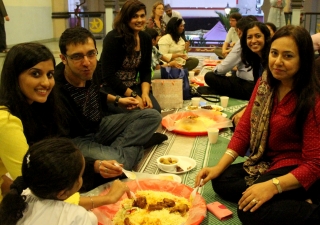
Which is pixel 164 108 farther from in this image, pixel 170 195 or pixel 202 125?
pixel 170 195

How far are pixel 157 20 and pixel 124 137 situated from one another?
3.54 m

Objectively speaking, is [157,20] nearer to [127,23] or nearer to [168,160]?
[127,23]

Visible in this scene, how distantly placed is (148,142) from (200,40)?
7.32 m

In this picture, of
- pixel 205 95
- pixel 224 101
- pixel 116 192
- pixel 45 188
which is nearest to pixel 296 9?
pixel 205 95

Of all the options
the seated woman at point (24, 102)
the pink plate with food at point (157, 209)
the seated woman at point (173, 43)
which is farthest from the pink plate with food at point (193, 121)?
the seated woman at point (173, 43)

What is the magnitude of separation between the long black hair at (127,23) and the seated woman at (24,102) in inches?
51.1

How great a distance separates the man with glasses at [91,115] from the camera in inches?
75.2

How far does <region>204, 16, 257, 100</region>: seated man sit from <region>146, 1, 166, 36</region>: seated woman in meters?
1.73

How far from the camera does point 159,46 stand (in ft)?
15.3

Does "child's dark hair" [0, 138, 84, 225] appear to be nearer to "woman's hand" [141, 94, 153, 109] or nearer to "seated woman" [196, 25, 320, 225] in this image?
"seated woman" [196, 25, 320, 225]

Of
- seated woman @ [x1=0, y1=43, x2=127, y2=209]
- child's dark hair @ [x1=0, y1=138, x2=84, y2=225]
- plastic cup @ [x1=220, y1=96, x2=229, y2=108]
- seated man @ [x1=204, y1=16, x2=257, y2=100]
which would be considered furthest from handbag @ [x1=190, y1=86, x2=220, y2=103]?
child's dark hair @ [x1=0, y1=138, x2=84, y2=225]

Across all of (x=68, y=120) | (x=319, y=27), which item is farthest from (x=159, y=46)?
(x=319, y=27)

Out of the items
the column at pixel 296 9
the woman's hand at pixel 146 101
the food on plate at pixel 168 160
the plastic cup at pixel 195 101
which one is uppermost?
the column at pixel 296 9

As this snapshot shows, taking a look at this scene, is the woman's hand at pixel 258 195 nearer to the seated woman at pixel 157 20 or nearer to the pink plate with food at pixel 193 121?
the pink plate with food at pixel 193 121
